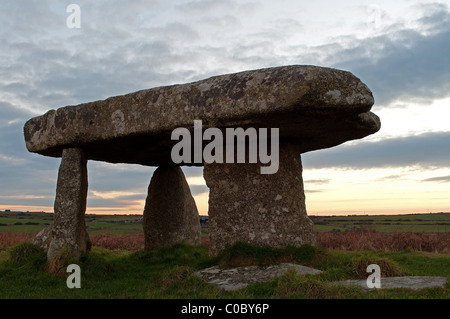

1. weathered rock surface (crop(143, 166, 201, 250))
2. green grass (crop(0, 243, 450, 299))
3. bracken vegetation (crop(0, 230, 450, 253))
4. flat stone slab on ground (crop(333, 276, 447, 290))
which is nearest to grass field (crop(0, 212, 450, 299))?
green grass (crop(0, 243, 450, 299))

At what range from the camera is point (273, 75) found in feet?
27.6

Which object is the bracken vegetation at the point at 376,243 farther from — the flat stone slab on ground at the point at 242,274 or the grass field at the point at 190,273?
the flat stone slab on ground at the point at 242,274

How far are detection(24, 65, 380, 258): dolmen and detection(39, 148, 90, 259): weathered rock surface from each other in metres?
0.02

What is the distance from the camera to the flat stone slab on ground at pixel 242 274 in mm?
7925

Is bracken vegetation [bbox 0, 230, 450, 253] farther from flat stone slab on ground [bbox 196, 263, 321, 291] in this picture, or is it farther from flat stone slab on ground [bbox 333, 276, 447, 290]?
flat stone slab on ground [bbox 333, 276, 447, 290]

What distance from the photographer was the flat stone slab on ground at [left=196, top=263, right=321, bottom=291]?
793cm

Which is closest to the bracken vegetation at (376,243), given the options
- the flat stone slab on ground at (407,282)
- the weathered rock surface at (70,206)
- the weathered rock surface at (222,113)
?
the weathered rock surface at (70,206)

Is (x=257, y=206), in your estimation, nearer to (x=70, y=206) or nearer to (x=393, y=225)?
(x=70, y=206)

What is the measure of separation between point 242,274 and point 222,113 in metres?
3.05

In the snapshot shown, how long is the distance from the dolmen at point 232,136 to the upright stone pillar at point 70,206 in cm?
2

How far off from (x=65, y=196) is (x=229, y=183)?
3.74m
